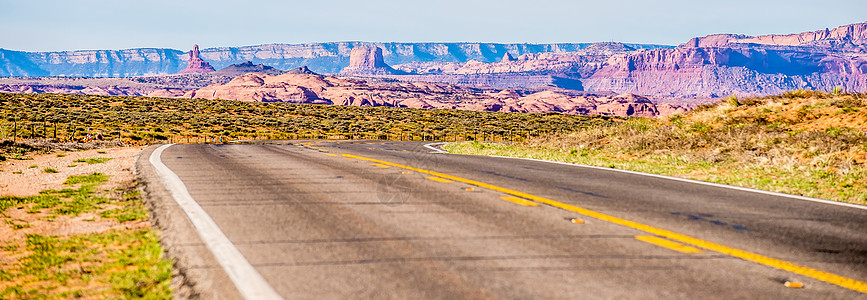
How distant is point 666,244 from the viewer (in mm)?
5230

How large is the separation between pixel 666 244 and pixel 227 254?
4.00m

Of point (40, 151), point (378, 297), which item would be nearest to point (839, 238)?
point (378, 297)

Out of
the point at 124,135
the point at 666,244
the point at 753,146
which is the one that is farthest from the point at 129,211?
the point at 124,135

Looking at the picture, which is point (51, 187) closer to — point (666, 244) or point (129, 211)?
point (129, 211)

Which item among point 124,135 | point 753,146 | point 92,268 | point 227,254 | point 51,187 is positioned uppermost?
point 753,146

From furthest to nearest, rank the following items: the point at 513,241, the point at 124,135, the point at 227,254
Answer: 1. the point at 124,135
2. the point at 513,241
3. the point at 227,254

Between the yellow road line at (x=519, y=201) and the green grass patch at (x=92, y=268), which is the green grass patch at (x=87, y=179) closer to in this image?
the green grass patch at (x=92, y=268)

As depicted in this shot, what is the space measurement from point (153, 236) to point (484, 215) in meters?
3.61

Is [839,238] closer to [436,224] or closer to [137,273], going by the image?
[436,224]

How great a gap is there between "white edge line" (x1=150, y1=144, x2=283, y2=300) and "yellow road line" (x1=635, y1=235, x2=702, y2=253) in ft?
11.3

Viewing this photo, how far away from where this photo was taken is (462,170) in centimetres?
1174

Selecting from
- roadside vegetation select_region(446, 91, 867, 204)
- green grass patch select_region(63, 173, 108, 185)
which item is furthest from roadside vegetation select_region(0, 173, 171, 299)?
roadside vegetation select_region(446, 91, 867, 204)

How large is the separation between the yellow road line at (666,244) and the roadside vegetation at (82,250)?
418 centimetres

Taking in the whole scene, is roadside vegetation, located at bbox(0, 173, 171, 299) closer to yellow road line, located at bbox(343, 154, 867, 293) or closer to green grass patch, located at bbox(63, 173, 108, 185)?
green grass patch, located at bbox(63, 173, 108, 185)
